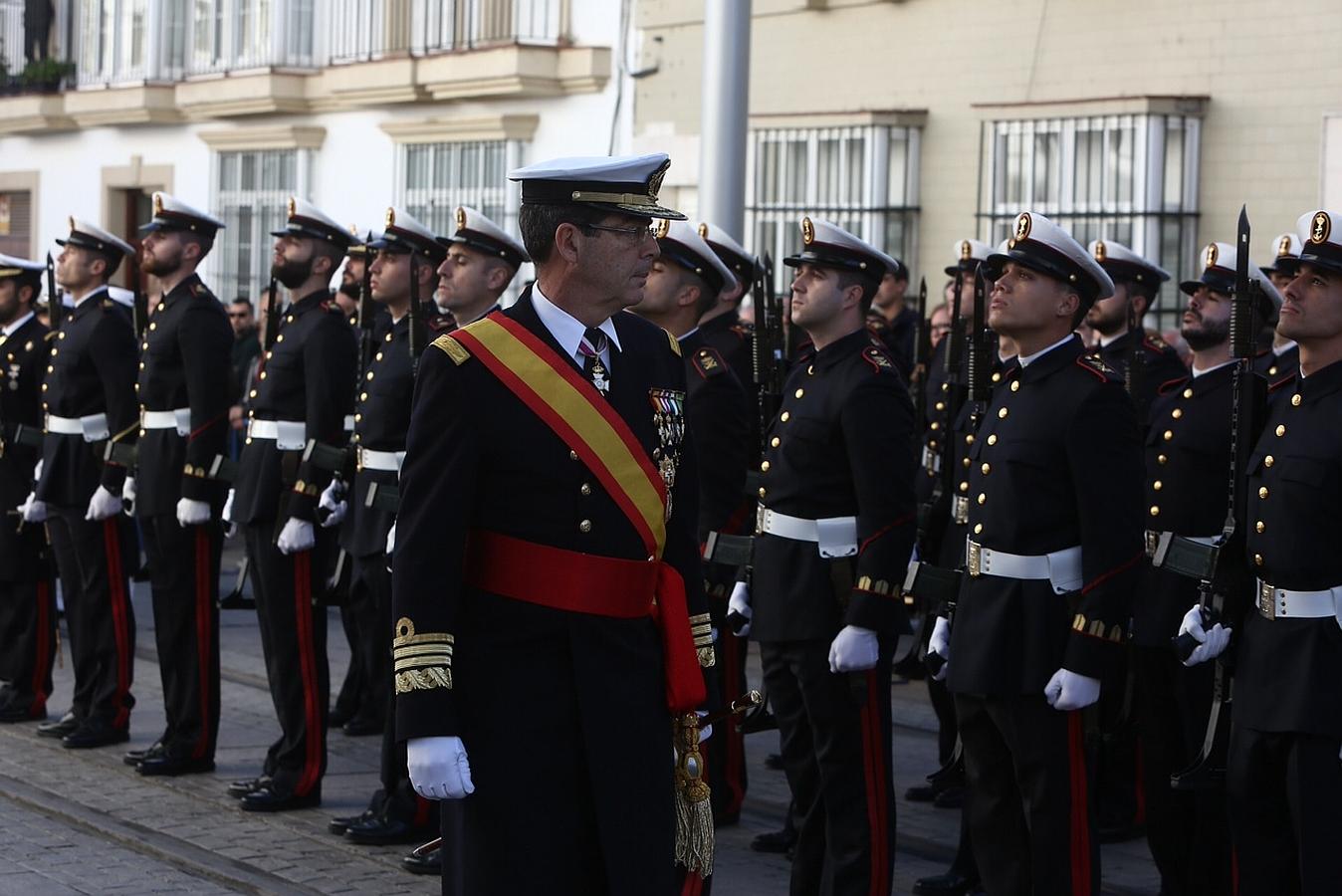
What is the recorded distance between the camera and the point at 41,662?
390 inches

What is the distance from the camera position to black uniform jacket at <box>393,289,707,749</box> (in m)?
4.39

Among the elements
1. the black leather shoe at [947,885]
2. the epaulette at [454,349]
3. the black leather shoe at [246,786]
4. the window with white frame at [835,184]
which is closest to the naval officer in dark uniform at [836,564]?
the black leather shoe at [947,885]

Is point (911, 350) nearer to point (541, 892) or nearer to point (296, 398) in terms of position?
point (296, 398)

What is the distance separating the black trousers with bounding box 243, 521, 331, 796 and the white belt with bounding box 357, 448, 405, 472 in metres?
0.46

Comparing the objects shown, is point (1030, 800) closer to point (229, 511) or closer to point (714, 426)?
point (714, 426)

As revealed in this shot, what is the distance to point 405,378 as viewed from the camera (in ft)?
26.1

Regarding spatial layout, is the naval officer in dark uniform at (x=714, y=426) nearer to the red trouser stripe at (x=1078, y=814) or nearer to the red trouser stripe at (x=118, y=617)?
the red trouser stripe at (x=1078, y=814)

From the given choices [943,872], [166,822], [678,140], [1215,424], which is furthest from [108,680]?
[678,140]

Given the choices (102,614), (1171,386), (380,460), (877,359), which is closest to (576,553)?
(877,359)

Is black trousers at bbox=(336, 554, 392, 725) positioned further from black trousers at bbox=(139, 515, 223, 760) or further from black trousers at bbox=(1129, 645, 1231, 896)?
black trousers at bbox=(1129, 645, 1231, 896)

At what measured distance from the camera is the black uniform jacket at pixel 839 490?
6.41 metres

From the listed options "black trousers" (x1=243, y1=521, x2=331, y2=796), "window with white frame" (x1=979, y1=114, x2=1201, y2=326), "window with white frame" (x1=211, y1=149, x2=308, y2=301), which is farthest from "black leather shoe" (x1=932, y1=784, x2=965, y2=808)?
"window with white frame" (x1=211, y1=149, x2=308, y2=301)

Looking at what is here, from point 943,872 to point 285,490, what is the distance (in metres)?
2.76

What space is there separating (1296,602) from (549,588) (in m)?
2.12
